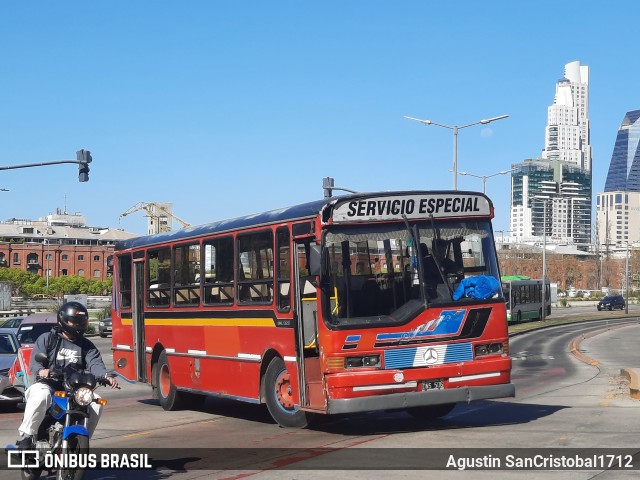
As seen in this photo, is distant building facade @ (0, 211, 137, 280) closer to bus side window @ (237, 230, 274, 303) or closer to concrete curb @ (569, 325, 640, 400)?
concrete curb @ (569, 325, 640, 400)

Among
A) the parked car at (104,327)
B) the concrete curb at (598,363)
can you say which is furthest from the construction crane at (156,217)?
the concrete curb at (598,363)

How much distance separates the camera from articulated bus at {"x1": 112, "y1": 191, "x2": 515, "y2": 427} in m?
12.8

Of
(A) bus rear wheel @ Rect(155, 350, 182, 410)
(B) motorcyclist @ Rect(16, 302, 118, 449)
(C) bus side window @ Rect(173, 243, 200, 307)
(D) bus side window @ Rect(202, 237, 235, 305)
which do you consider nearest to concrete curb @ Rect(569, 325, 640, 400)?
(D) bus side window @ Rect(202, 237, 235, 305)

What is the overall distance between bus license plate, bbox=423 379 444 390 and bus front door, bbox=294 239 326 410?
1354 millimetres

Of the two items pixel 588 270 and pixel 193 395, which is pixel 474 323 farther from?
pixel 588 270

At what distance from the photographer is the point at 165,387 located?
18.5 m

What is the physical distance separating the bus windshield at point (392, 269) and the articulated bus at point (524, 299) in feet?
181

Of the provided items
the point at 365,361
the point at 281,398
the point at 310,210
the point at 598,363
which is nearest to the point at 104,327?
the point at 598,363

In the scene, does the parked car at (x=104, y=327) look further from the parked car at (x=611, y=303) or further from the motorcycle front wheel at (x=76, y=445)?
the parked car at (x=611, y=303)

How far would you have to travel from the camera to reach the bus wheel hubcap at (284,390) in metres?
14.1

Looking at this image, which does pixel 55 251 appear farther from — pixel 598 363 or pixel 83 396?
pixel 83 396

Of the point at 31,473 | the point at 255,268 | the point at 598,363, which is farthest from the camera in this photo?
the point at 598,363

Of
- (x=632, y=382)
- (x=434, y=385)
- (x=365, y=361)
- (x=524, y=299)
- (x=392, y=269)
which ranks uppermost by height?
(x=392, y=269)

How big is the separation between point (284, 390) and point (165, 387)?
491 centimetres
